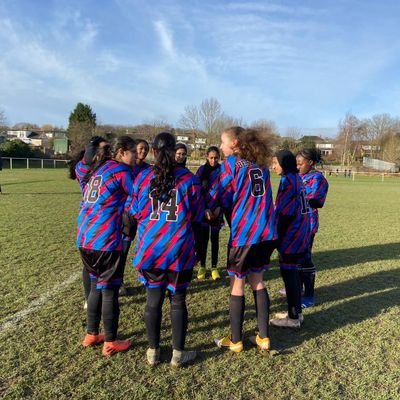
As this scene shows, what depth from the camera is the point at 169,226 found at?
316 centimetres

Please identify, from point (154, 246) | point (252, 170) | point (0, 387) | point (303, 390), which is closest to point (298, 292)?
point (303, 390)

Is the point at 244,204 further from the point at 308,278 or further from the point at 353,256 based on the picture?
the point at 353,256

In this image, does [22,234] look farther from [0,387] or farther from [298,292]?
[298,292]

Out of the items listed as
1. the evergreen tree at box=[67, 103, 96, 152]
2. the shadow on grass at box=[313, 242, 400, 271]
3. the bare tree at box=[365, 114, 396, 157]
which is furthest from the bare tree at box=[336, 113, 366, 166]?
the shadow on grass at box=[313, 242, 400, 271]

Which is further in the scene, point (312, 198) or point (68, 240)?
point (68, 240)

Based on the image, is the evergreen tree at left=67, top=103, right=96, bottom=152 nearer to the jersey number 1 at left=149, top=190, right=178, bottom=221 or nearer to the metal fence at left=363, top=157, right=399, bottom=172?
the metal fence at left=363, top=157, right=399, bottom=172

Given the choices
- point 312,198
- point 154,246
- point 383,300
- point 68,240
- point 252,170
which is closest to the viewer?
point 154,246

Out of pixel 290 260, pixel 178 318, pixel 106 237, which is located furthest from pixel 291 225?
pixel 106 237

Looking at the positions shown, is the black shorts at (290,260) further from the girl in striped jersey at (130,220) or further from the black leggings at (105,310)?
the black leggings at (105,310)

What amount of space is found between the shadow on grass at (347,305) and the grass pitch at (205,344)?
1 centimetres

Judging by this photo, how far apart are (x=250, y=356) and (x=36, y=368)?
1927 mm

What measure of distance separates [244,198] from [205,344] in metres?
1.56

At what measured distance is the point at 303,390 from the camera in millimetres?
3004

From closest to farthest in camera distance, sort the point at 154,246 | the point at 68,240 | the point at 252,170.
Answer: the point at 154,246, the point at 252,170, the point at 68,240
